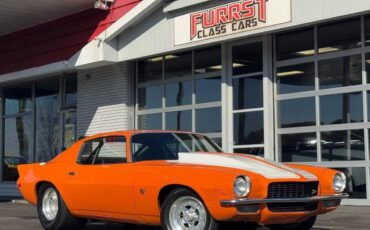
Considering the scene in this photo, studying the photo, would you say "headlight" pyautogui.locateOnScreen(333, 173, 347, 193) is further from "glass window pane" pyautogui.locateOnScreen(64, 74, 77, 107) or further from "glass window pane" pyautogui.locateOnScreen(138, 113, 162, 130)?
"glass window pane" pyautogui.locateOnScreen(64, 74, 77, 107)

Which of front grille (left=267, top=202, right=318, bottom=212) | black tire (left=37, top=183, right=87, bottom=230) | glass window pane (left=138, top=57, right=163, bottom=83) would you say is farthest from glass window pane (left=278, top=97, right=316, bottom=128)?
black tire (left=37, top=183, right=87, bottom=230)

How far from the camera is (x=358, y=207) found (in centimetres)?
1083

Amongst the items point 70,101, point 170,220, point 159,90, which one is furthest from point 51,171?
point 70,101

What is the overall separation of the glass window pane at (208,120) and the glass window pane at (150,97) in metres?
1.32

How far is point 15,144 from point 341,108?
11.0m

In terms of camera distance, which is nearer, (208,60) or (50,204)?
(50,204)

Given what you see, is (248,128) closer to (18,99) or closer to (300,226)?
(300,226)

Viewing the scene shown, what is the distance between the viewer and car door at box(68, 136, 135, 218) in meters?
7.25

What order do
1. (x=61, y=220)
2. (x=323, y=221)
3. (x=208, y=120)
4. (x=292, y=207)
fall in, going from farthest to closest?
(x=208, y=120) < (x=323, y=221) < (x=61, y=220) < (x=292, y=207)

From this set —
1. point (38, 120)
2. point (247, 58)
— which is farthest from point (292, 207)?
point (38, 120)

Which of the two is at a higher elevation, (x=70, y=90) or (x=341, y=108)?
(x=70, y=90)

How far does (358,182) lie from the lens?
436 inches

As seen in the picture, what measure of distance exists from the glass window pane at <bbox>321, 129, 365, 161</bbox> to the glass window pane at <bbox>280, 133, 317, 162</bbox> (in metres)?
0.22

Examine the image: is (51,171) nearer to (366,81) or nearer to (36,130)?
(366,81)
